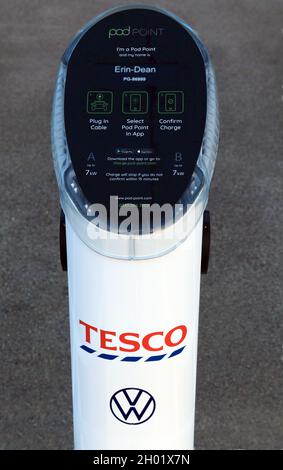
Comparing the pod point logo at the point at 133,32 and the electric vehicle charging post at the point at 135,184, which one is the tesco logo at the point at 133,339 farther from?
the pod point logo at the point at 133,32

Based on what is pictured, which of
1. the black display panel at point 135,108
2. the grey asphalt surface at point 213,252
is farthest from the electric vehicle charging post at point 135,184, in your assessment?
the grey asphalt surface at point 213,252

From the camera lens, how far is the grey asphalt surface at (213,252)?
13.5ft

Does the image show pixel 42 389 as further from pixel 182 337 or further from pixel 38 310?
pixel 182 337

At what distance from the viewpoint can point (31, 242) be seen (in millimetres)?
5070

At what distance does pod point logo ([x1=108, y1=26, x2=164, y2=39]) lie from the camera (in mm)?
2420

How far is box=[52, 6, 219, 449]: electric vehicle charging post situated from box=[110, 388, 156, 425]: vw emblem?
0.02m

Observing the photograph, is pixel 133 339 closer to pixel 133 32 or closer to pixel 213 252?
pixel 133 32

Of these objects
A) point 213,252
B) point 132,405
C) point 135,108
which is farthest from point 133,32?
point 213,252

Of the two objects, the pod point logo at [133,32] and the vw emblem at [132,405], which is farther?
the vw emblem at [132,405]

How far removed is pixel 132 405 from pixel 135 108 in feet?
3.37

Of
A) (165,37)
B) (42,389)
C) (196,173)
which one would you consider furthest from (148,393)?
(42,389)

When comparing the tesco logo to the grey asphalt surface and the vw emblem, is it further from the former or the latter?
the grey asphalt surface

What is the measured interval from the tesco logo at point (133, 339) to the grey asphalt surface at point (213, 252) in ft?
5.56

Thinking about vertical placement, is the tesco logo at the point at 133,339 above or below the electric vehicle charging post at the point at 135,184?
below
